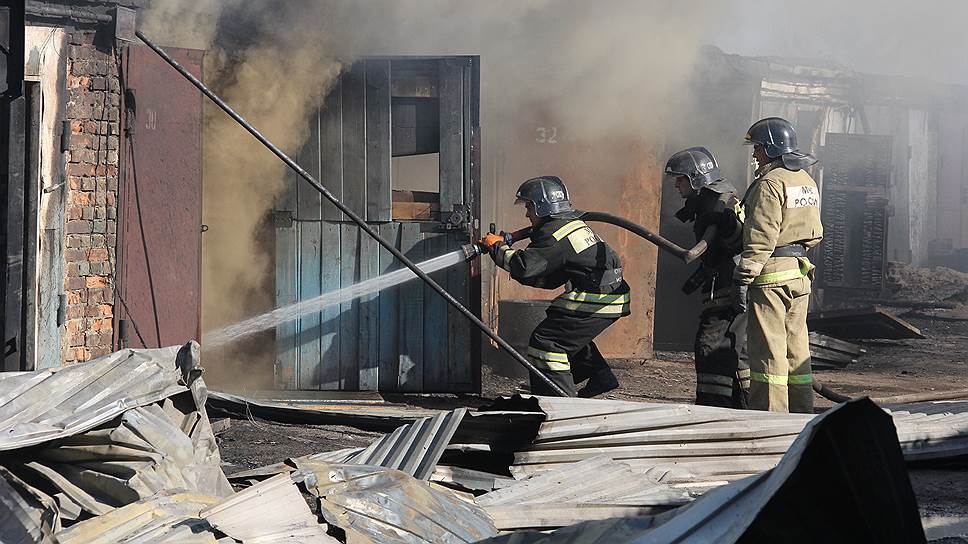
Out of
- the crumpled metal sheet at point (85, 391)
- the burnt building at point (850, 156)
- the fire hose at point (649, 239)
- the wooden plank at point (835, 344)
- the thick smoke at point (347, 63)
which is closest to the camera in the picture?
the crumpled metal sheet at point (85, 391)

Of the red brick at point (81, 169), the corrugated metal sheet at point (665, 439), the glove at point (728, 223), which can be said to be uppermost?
the red brick at point (81, 169)

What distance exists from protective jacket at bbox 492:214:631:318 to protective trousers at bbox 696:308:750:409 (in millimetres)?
595

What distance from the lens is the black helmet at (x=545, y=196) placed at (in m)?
6.74

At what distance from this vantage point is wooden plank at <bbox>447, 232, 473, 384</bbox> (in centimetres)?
734

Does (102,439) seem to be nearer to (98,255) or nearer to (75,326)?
(75,326)

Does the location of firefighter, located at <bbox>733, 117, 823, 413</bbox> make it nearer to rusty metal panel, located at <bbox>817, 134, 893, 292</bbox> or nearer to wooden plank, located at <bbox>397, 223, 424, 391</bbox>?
wooden plank, located at <bbox>397, 223, 424, 391</bbox>

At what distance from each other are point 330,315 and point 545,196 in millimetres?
1817

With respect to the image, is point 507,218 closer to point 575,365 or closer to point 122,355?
point 575,365

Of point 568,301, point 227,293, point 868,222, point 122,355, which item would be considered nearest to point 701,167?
point 568,301

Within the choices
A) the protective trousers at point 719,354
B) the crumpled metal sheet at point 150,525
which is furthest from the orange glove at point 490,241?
the crumpled metal sheet at point 150,525

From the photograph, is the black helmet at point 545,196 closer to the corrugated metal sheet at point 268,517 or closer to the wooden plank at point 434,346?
the wooden plank at point 434,346

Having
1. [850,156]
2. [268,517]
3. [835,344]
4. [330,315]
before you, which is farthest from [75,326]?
[850,156]

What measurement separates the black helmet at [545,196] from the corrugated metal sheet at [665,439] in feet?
6.67

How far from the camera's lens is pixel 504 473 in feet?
15.6
